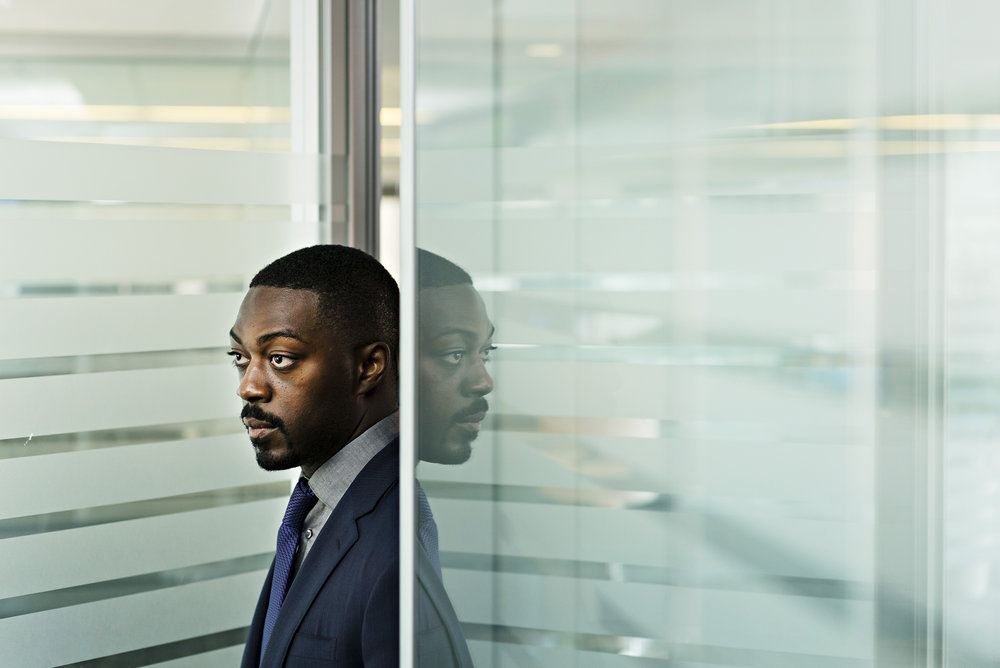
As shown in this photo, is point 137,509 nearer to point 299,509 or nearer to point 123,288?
point 123,288

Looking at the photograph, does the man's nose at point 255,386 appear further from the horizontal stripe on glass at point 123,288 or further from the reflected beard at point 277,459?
the horizontal stripe on glass at point 123,288

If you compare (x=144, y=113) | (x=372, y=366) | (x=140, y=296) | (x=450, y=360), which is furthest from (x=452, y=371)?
(x=144, y=113)

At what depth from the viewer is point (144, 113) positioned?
1673 mm

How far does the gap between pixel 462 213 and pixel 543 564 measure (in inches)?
15.3

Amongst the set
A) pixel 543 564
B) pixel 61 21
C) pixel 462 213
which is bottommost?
pixel 543 564

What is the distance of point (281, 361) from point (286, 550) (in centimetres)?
26


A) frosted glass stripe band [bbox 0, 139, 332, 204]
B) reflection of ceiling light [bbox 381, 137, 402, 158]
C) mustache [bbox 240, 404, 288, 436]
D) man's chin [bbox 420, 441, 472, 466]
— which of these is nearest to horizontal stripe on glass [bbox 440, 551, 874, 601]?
man's chin [bbox 420, 441, 472, 466]

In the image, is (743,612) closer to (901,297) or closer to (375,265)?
(901,297)

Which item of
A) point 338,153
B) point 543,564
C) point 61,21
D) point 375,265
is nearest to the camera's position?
point 543,564

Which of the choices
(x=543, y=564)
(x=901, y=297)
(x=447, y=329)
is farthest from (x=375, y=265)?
(x=901, y=297)

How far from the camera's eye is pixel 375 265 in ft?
4.10

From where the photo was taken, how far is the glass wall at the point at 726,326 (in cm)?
58

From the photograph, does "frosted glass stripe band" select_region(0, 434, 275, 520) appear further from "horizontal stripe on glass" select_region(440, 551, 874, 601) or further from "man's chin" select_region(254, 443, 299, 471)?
"horizontal stripe on glass" select_region(440, 551, 874, 601)

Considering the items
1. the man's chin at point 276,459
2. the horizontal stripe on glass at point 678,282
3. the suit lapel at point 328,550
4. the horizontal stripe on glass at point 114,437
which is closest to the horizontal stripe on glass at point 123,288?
the horizontal stripe on glass at point 114,437
